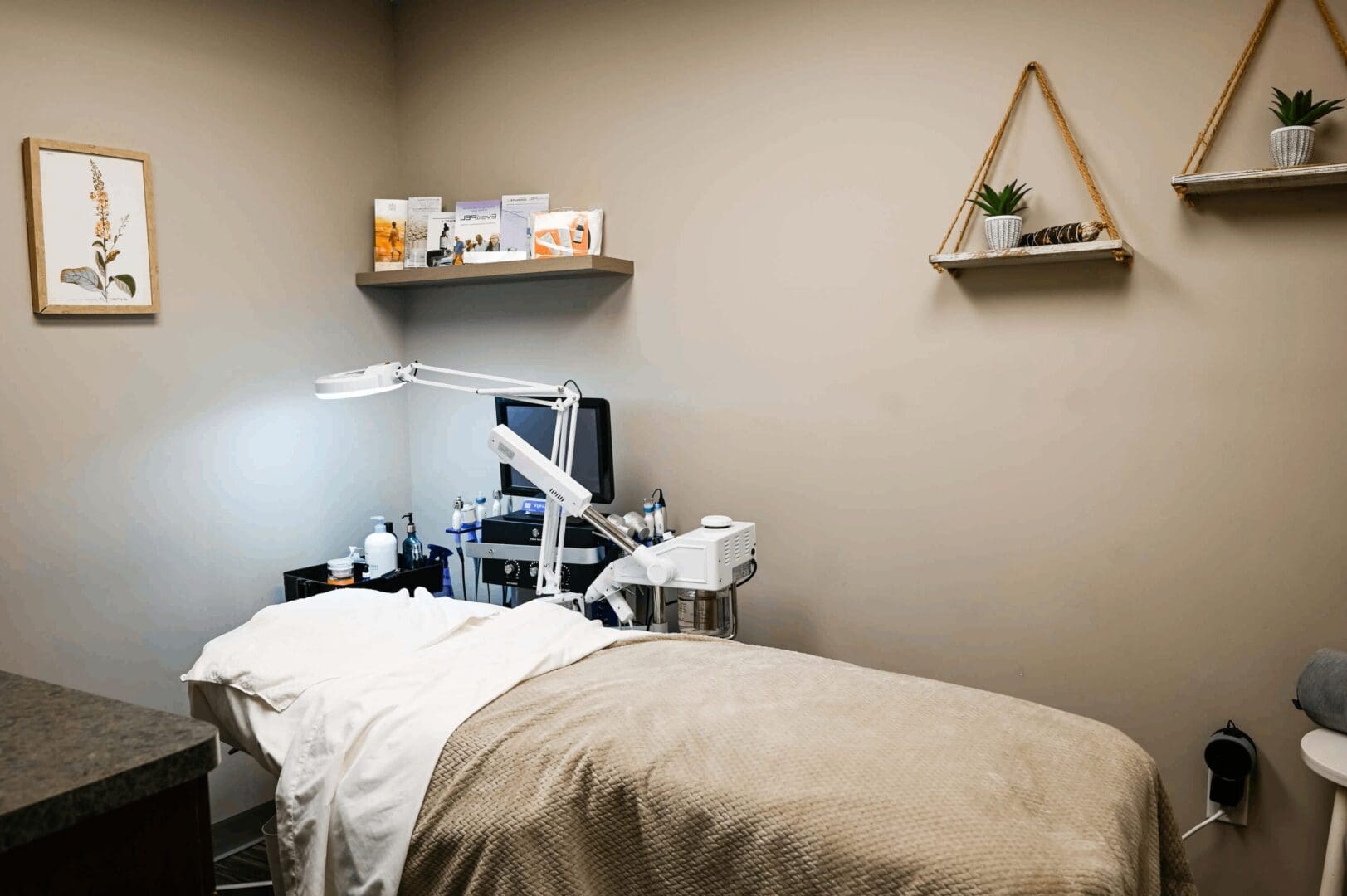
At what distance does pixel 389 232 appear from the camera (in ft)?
11.9

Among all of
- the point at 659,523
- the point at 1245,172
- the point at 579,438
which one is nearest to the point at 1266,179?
the point at 1245,172

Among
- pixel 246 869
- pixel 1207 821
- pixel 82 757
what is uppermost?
pixel 82 757

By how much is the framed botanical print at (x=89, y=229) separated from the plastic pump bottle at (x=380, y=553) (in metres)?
0.96

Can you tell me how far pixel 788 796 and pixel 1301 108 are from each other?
1867 millimetres

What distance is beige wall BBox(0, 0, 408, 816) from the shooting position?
9.11 ft

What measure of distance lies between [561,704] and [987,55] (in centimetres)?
198

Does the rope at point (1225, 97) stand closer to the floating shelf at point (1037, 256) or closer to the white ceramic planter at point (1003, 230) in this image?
the floating shelf at point (1037, 256)

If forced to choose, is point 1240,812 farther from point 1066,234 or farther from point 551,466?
point 551,466

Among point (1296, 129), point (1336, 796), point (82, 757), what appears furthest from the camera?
point (1296, 129)

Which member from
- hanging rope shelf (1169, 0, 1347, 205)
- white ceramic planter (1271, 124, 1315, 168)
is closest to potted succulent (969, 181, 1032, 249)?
hanging rope shelf (1169, 0, 1347, 205)

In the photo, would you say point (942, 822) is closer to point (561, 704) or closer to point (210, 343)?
point (561, 704)

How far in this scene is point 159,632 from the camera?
3.05 metres

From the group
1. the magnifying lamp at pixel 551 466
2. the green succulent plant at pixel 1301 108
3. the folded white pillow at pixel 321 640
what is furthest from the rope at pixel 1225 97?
the folded white pillow at pixel 321 640

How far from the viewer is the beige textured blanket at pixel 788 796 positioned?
1501 mm
